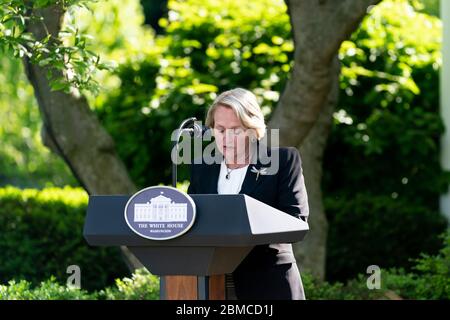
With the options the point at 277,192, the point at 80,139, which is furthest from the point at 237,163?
the point at 80,139

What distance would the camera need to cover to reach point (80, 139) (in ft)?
21.9

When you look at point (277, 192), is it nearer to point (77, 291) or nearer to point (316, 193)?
point (77, 291)

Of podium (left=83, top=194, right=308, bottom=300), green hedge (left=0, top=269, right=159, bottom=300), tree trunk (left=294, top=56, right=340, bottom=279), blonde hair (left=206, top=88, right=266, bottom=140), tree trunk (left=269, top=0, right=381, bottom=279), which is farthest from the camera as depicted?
tree trunk (left=294, top=56, right=340, bottom=279)

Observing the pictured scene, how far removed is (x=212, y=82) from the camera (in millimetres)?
8922

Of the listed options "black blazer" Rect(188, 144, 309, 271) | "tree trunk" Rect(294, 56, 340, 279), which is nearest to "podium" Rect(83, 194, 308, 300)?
"black blazer" Rect(188, 144, 309, 271)

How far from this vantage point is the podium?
11.4ft

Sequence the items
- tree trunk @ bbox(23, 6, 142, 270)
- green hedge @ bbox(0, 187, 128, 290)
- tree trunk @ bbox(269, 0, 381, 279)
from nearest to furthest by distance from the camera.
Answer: tree trunk @ bbox(269, 0, 381, 279) < tree trunk @ bbox(23, 6, 142, 270) < green hedge @ bbox(0, 187, 128, 290)

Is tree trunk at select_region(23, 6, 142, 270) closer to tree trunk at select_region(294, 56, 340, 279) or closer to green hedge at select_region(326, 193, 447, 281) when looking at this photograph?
tree trunk at select_region(294, 56, 340, 279)

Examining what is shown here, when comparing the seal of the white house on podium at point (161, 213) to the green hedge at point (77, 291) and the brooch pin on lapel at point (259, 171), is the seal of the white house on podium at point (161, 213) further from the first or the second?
the green hedge at point (77, 291)

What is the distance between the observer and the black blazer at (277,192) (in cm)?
407

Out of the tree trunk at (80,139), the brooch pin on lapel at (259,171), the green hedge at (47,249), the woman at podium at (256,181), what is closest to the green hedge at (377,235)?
the green hedge at (47,249)

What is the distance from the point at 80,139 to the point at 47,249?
74.0 inches

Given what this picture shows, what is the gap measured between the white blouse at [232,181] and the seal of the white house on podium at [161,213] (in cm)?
70
